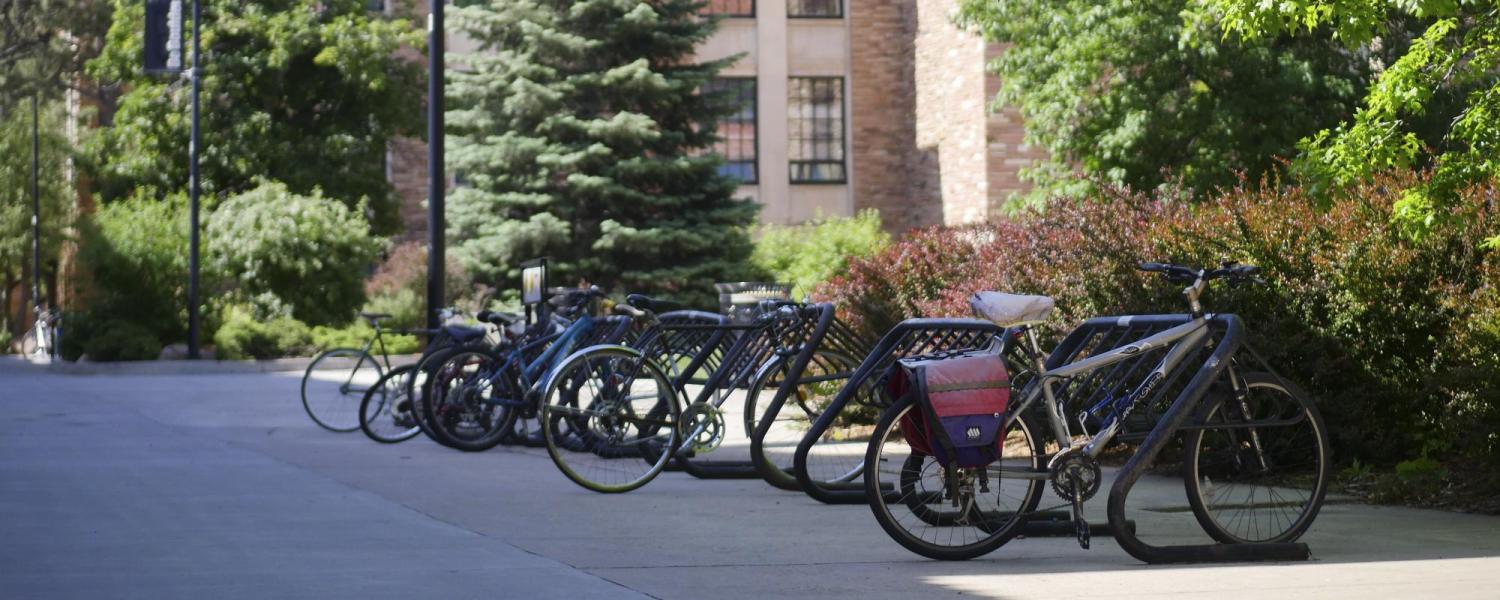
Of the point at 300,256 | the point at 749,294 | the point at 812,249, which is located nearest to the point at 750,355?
the point at 749,294

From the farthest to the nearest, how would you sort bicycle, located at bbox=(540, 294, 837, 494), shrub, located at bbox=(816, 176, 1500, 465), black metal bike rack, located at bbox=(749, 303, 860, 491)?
bicycle, located at bbox=(540, 294, 837, 494)
black metal bike rack, located at bbox=(749, 303, 860, 491)
shrub, located at bbox=(816, 176, 1500, 465)

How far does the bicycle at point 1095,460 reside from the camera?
8055 mm

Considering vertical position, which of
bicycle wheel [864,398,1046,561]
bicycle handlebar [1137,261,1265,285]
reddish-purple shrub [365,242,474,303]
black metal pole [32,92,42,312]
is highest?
black metal pole [32,92,42,312]

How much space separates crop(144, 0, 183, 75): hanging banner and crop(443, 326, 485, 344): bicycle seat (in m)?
19.5

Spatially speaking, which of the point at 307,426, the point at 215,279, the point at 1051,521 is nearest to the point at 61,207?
the point at 215,279

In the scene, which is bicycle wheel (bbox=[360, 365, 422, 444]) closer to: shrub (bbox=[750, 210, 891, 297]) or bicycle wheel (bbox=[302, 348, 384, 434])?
bicycle wheel (bbox=[302, 348, 384, 434])

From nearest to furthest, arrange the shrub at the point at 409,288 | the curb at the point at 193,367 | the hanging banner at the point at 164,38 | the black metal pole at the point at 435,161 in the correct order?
the black metal pole at the point at 435,161 → the curb at the point at 193,367 → the hanging banner at the point at 164,38 → the shrub at the point at 409,288

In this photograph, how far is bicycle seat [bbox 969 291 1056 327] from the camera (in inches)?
320

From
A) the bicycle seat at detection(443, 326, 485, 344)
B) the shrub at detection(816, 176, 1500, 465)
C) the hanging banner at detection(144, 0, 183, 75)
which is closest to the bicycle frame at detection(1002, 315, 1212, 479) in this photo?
the shrub at detection(816, 176, 1500, 465)

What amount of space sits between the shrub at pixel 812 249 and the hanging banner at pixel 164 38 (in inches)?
406

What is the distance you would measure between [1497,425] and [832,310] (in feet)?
11.7

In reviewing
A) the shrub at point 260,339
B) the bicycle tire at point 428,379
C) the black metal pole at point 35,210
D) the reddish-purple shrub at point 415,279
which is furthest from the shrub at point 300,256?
the bicycle tire at point 428,379

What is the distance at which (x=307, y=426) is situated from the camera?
56.4 feet

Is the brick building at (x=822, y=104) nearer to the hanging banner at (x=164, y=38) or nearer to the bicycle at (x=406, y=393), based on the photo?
the hanging banner at (x=164, y=38)
